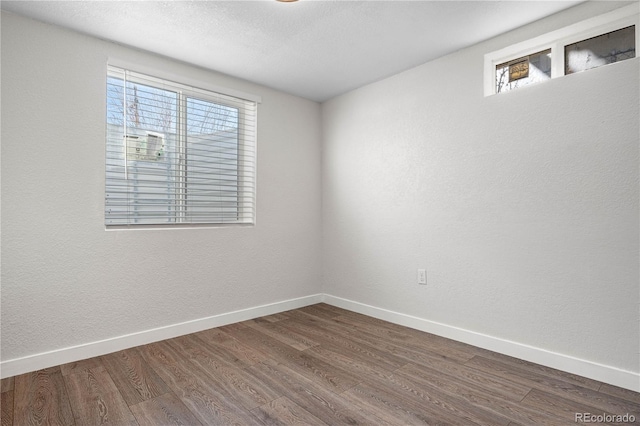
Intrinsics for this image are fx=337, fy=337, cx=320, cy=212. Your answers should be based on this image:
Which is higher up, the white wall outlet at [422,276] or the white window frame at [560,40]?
the white window frame at [560,40]

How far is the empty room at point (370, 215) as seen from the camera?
1.93 metres

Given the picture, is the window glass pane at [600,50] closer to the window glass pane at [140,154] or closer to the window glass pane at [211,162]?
the window glass pane at [211,162]

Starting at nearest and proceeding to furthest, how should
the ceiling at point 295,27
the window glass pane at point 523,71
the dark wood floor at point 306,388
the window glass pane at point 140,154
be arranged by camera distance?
the dark wood floor at point 306,388
the ceiling at point 295,27
the window glass pane at point 523,71
the window glass pane at point 140,154

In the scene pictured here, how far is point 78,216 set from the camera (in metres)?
2.36

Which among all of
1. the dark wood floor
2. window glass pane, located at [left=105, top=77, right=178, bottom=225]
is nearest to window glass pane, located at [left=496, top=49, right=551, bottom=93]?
the dark wood floor

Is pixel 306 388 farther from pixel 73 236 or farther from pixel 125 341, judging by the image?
pixel 73 236

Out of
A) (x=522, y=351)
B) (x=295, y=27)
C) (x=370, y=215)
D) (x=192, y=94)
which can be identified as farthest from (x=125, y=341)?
(x=522, y=351)

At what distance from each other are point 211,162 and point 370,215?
1602 millimetres

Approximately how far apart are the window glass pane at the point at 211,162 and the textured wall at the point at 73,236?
7.9 inches

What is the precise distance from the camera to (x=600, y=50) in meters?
2.07

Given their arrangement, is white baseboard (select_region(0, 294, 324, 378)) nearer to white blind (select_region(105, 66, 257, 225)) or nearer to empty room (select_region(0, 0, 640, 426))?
empty room (select_region(0, 0, 640, 426))

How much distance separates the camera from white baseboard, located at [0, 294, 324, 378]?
214 centimetres

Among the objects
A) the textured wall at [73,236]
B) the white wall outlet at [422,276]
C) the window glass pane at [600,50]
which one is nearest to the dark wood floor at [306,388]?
the textured wall at [73,236]

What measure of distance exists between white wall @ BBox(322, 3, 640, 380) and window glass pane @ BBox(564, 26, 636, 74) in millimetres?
89
